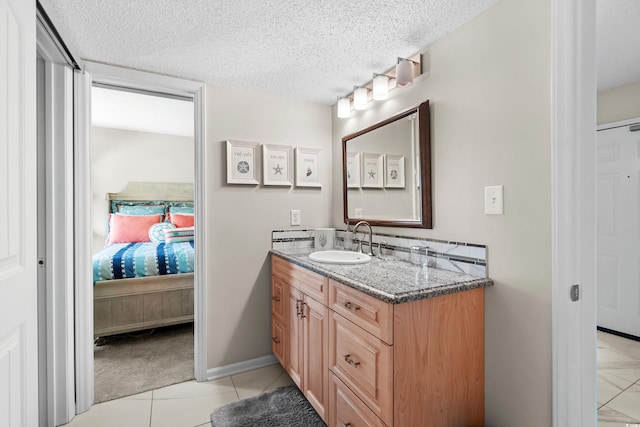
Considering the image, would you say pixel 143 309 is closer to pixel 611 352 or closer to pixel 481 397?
pixel 481 397

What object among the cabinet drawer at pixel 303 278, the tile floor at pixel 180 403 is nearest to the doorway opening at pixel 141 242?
the tile floor at pixel 180 403

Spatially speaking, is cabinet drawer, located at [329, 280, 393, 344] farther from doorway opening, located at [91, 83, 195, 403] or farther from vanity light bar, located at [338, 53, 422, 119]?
doorway opening, located at [91, 83, 195, 403]

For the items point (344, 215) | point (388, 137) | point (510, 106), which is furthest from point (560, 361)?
point (344, 215)

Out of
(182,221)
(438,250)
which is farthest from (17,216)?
(182,221)

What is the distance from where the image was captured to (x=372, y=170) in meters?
2.22

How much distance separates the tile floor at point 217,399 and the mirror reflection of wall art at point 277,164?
1457mm

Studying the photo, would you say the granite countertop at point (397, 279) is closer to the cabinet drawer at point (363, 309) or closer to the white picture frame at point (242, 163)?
the cabinet drawer at point (363, 309)

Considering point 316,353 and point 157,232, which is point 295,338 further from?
point 157,232

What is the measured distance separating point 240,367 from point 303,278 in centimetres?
104

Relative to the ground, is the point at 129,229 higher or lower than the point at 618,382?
higher

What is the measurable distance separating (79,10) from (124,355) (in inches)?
97.6

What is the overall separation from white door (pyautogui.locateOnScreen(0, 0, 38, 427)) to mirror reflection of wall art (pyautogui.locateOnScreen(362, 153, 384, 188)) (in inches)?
69.9

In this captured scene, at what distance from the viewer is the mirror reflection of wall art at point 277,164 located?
2.38 m

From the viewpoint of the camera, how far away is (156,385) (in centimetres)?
213
